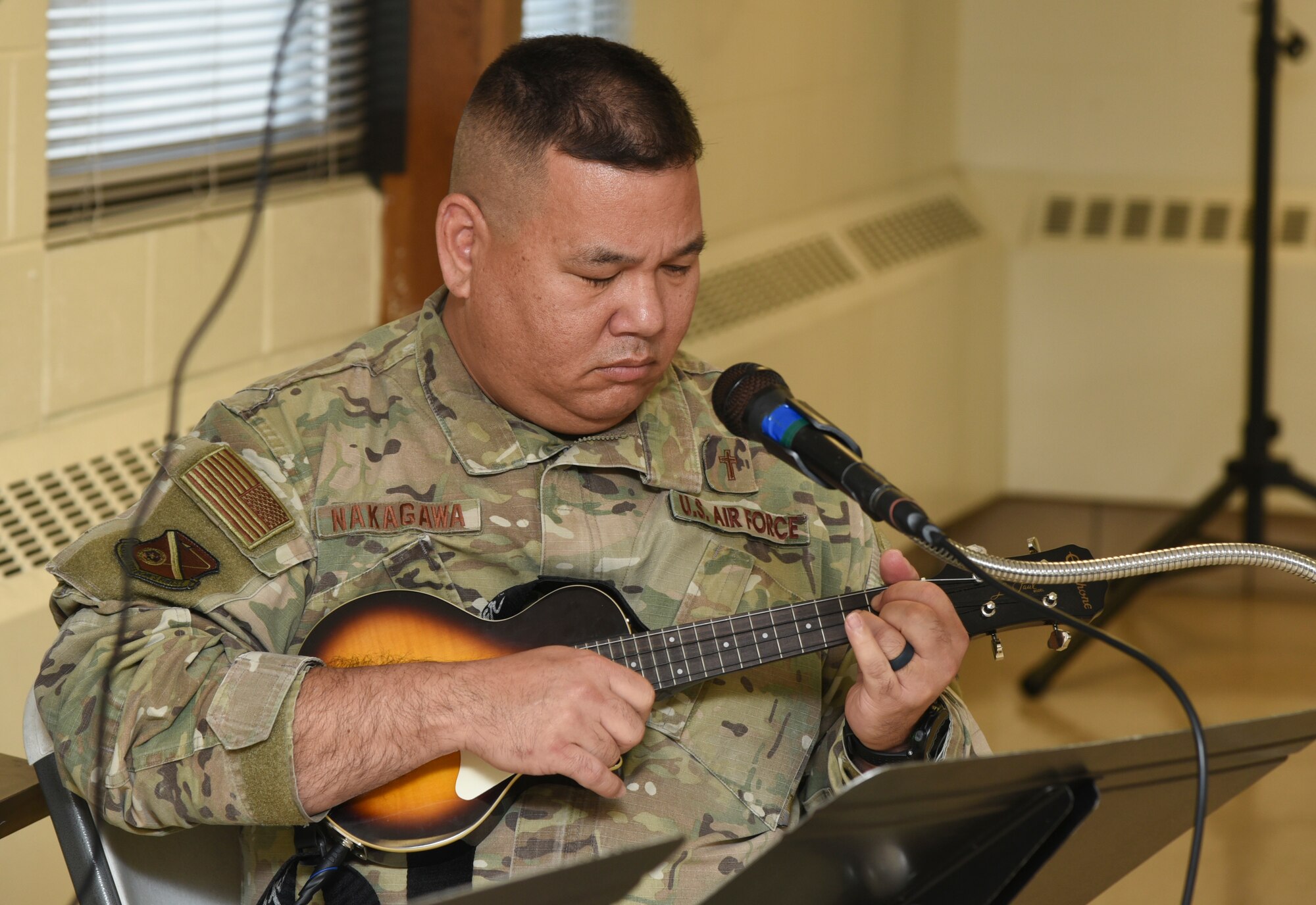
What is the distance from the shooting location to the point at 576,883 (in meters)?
1.01

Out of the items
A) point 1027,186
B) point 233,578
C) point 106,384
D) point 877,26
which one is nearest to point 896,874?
point 233,578

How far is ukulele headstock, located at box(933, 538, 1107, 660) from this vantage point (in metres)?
1.52

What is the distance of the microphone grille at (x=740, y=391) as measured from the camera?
131 centimetres

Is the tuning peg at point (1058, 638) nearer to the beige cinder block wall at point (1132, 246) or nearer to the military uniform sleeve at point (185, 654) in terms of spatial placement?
the military uniform sleeve at point (185, 654)

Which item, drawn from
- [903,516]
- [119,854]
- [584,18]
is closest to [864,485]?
[903,516]

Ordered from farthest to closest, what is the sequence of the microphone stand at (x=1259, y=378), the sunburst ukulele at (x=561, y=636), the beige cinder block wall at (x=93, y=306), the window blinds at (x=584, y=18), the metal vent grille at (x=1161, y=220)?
the metal vent grille at (x=1161, y=220), the microphone stand at (x=1259, y=378), the window blinds at (x=584, y=18), the beige cinder block wall at (x=93, y=306), the sunburst ukulele at (x=561, y=636)

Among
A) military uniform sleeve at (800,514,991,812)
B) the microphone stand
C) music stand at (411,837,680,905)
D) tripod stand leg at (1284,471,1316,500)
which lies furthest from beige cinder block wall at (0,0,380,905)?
tripod stand leg at (1284,471,1316,500)

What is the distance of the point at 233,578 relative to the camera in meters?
1.52

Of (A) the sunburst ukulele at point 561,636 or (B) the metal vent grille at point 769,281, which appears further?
(B) the metal vent grille at point 769,281

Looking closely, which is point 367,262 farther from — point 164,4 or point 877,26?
point 877,26

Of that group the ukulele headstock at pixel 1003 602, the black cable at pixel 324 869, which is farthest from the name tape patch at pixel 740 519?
the black cable at pixel 324 869

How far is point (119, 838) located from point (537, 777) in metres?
0.40

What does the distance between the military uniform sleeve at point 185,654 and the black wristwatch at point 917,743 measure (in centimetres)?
57

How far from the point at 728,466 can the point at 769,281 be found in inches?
86.1
